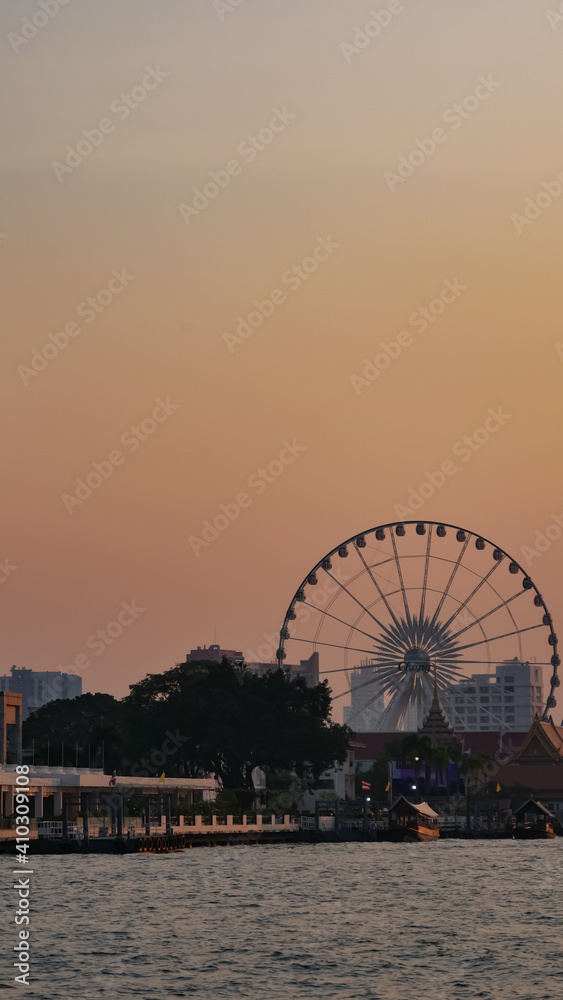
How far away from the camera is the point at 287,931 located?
2881 inches

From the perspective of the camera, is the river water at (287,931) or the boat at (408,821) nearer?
the river water at (287,931)

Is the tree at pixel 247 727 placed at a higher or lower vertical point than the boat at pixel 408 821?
higher

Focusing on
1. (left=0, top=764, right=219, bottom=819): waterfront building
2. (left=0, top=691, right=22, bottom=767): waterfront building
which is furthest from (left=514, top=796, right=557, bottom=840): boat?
(left=0, top=691, right=22, bottom=767): waterfront building

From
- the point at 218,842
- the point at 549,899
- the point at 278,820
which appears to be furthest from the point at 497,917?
the point at 278,820

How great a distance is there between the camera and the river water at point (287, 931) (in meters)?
57.1

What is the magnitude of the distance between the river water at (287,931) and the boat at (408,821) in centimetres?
4133

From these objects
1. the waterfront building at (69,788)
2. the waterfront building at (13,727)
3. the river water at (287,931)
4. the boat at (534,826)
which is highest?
the waterfront building at (13,727)

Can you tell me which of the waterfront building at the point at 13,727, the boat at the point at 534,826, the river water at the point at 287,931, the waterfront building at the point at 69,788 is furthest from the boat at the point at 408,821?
the river water at the point at 287,931

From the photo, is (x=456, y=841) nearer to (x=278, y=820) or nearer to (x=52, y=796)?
(x=278, y=820)

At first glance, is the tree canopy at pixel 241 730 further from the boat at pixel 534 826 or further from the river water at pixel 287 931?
the river water at pixel 287 931

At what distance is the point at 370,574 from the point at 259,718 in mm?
20411

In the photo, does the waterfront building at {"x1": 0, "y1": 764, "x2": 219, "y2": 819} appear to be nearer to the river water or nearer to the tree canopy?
the tree canopy

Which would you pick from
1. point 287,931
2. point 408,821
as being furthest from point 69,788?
point 287,931

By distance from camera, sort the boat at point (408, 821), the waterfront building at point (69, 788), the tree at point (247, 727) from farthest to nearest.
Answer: the tree at point (247, 727) < the boat at point (408, 821) < the waterfront building at point (69, 788)
